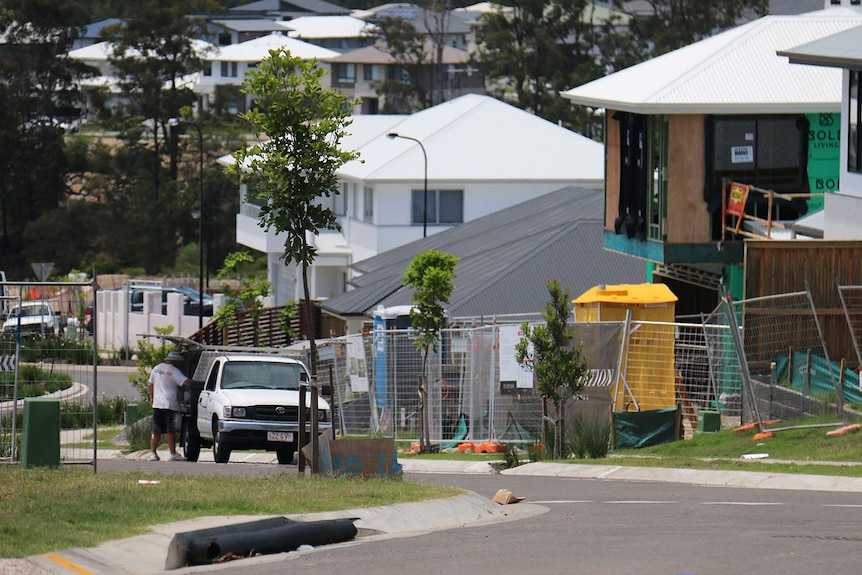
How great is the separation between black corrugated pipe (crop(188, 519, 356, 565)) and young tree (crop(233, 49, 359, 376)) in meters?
3.53

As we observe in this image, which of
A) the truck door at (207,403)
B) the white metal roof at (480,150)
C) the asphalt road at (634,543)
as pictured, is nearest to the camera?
the asphalt road at (634,543)

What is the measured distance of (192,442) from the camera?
77.9ft

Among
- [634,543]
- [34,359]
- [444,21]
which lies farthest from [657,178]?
[444,21]

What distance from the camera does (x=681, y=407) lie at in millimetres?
22969

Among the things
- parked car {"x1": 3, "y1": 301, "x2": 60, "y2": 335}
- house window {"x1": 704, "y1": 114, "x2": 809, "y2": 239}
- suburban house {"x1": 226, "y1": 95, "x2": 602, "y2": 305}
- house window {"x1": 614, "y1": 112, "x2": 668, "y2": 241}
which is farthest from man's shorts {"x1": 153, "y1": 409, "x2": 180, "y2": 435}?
suburban house {"x1": 226, "y1": 95, "x2": 602, "y2": 305}

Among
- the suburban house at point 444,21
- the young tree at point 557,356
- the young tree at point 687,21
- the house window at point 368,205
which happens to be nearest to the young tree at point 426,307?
the young tree at point 557,356

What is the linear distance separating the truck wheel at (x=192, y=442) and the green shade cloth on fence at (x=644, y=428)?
6.53 metres

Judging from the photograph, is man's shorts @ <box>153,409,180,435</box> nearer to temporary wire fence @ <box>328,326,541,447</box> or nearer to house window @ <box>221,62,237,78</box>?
temporary wire fence @ <box>328,326,541,447</box>

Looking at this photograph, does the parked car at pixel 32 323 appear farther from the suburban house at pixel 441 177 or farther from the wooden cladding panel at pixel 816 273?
the suburban house at pixel 441 177

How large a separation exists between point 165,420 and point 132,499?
965 centimetres

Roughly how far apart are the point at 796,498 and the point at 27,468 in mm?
8083

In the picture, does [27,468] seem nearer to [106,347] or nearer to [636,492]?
[636,492]

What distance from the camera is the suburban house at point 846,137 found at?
27734 mm

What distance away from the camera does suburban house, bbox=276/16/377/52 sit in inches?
5251
